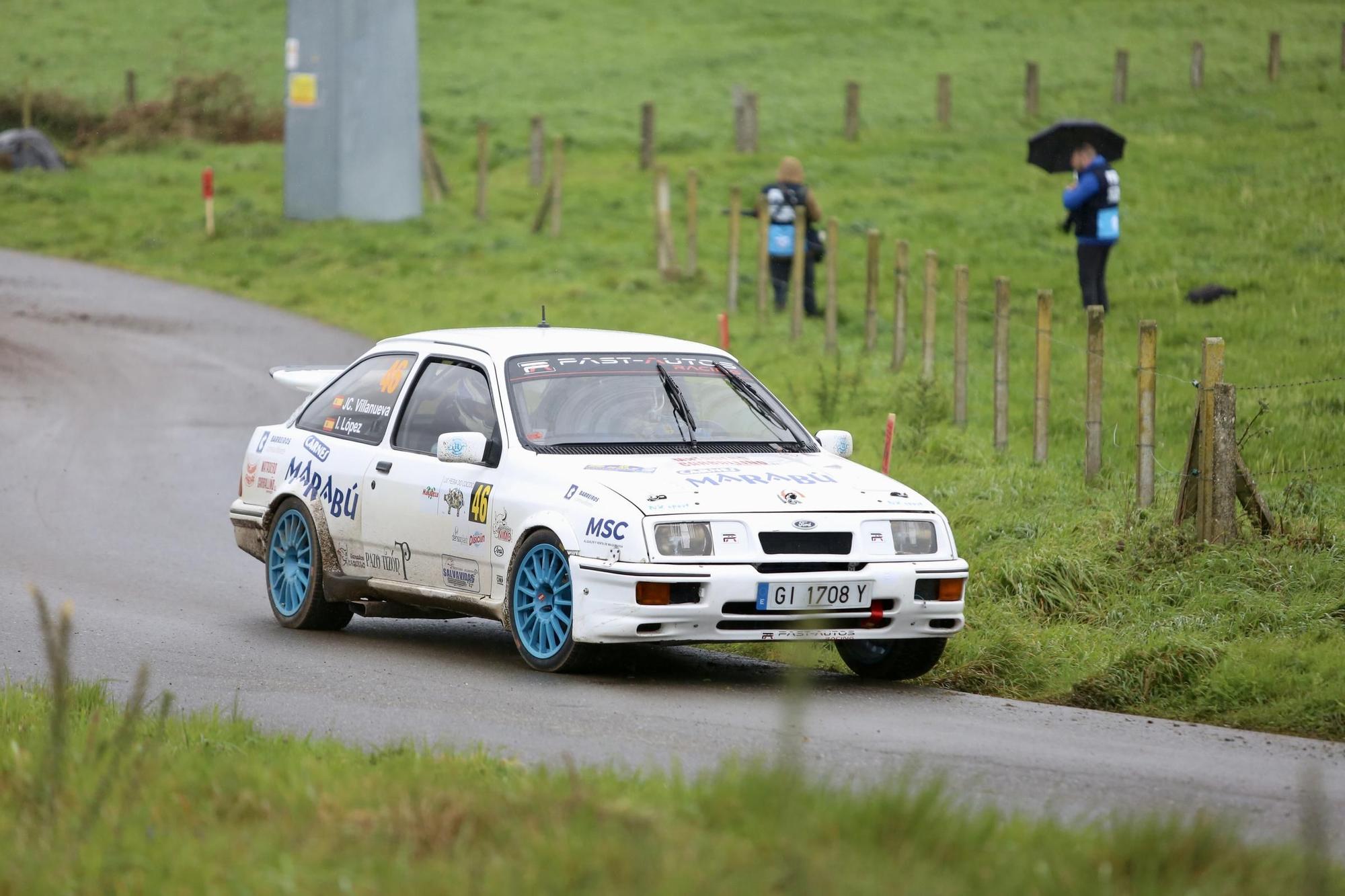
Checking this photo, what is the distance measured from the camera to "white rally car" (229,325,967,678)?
8523 millimetres

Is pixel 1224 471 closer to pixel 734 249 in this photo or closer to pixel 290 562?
pixel 290 562

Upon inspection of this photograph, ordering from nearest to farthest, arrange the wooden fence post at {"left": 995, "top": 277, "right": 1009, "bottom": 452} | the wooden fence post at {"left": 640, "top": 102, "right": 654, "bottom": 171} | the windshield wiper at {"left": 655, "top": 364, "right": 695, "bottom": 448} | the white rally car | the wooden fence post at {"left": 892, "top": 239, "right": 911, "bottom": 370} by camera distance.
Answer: the white rally car, the windshield wiper at {"left": 655, "top": 364, "right": 695, "bottom": 448}, the wooden fence post at {"left": 995, "top": 277, "right": 1009, "bottom": 452}, the wooden fence post at {"left": 892, "top": 239, "right": 911, "bottom": 370}, the wooden fence post at {"left": 640, "top": 102, "right": 654, "bottom": 171}

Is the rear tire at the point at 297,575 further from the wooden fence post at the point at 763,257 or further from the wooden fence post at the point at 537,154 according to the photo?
the wooden fence post at the point at 537,154

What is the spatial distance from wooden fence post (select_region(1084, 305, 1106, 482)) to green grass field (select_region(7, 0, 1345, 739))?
0.66ft

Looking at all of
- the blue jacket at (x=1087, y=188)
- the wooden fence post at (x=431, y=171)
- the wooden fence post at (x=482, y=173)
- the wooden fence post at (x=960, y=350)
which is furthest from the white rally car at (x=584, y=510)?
the wooden fence post at (x=431, y=171)

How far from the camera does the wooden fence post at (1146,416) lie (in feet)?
36.6

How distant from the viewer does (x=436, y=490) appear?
32.0 ft

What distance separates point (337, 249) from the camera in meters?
28.6

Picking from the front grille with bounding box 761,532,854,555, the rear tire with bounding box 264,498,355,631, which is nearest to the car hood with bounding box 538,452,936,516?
the front grille with bounding box 761,532,854,555

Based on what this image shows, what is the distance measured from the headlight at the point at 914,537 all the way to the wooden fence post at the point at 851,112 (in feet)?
100

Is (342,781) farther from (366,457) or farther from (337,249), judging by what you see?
(337,249)

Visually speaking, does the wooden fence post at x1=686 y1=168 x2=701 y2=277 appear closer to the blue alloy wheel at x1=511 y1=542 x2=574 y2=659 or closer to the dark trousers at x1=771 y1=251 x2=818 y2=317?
the dark trousers at x1=771 y1=251 x2=818 y2=317

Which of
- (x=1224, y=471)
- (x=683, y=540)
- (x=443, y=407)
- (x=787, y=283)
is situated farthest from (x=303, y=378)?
(x=787, y=283)

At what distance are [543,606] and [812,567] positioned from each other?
49.5 inches
